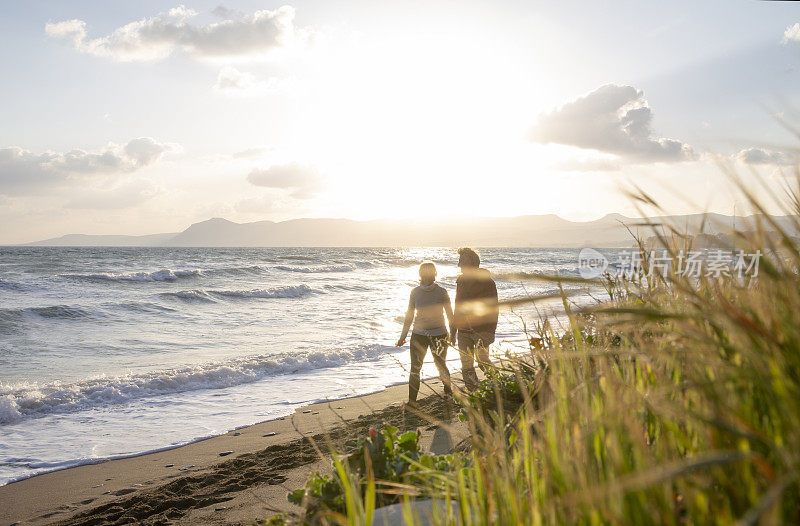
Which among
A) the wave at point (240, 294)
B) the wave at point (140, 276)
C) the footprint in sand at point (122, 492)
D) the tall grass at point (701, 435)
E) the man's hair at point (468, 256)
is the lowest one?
the footprint in sand at point (122, 492)

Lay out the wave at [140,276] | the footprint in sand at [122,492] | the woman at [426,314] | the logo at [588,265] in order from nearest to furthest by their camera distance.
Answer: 1. the logo at [588,265]
2. the footprint in sand at [122,492]
3. the woman at [426,314]
4. the wave at [140,276]

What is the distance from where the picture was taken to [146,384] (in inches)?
386

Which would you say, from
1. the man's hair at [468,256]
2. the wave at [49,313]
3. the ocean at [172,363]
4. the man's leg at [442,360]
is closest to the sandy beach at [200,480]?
the man's leg at [442,360]

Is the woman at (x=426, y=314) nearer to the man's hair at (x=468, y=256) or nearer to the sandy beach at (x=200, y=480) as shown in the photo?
the man's hair at (x=468, y=256)

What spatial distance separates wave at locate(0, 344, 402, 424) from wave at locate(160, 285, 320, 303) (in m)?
13.4

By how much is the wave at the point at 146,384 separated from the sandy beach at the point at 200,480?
2.95 m

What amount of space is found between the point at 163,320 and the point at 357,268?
3056 cm

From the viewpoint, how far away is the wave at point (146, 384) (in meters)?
8.65

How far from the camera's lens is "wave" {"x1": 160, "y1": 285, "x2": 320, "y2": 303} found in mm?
24406

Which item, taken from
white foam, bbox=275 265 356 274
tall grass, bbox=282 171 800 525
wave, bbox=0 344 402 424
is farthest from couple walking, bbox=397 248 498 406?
white foam, bbox=275 265 356 274

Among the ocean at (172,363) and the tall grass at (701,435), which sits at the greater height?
the tall grass at (701,435)

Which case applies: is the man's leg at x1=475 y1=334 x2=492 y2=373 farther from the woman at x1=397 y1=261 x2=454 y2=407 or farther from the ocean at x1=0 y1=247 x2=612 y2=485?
the woman at x1=397 y1=261 x2=454 y2=407

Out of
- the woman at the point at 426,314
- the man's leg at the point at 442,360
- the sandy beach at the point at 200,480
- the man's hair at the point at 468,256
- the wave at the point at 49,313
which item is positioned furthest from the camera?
the wave at the point at 49,313

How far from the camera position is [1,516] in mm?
5191
